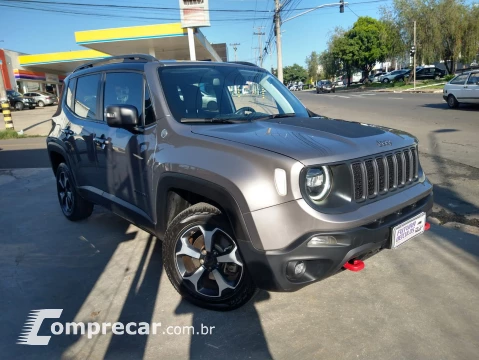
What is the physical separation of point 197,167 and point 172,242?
0.68 m

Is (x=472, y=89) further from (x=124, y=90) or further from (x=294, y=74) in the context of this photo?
(x=294, y=74)

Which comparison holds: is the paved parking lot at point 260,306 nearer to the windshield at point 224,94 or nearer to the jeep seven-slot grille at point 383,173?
the jeep seven-slot grille at point 383,173

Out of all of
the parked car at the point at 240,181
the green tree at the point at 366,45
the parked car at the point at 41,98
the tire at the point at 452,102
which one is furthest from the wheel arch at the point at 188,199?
the green tree at the point at 366,45

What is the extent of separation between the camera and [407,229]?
2.82m

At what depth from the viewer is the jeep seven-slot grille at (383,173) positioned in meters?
2.63

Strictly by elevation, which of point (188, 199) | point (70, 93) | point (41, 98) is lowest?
point (188, 199)

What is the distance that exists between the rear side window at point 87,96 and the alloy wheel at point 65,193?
3.27ft

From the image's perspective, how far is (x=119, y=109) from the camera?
3.19m

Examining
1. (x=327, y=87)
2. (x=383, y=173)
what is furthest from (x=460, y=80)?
(x=327, y=87)

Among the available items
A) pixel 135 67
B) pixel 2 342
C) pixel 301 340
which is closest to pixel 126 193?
pixel 135 67

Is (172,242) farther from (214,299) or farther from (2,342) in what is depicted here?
(2,342)

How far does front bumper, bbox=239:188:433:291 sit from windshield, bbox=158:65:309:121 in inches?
54.3

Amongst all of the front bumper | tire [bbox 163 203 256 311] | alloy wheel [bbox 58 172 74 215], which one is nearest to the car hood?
the front bumper

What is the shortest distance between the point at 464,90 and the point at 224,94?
16192 mm
